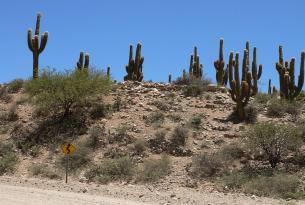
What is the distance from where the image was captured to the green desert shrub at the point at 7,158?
2356 centimetres

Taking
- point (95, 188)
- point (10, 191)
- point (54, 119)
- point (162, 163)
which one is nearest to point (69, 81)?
point (54, 119)

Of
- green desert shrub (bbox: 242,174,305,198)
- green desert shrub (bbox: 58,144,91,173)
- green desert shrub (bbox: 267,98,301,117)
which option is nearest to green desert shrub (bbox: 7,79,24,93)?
green desert shrub (bbox: 58,144,91,173)

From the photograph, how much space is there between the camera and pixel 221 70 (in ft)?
112

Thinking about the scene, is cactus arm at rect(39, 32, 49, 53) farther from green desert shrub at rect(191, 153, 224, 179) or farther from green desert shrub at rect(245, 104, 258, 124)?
green desert shrub at rect(191, 153, 224, 179)

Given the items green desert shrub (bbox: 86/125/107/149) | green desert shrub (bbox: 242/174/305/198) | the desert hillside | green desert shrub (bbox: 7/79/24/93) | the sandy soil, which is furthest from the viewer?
green desert shrub (bbox: 7/79/24/93)

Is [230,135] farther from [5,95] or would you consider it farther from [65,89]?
[5,95]

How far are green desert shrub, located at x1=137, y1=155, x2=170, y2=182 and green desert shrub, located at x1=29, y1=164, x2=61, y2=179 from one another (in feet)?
12.0

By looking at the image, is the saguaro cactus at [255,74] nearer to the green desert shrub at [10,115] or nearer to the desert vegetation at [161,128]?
the desert vegetation at [161,128]

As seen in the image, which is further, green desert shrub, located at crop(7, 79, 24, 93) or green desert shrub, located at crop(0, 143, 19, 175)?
green desert shrub, located at crop(7, 79, 24, 93)

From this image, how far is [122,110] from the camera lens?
1152 inches

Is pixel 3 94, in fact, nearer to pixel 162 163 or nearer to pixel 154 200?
pixel 162 163

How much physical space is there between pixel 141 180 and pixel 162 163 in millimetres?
1456

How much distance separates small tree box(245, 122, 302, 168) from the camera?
71.2ft

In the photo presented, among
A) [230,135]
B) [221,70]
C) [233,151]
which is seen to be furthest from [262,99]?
[233,151]
